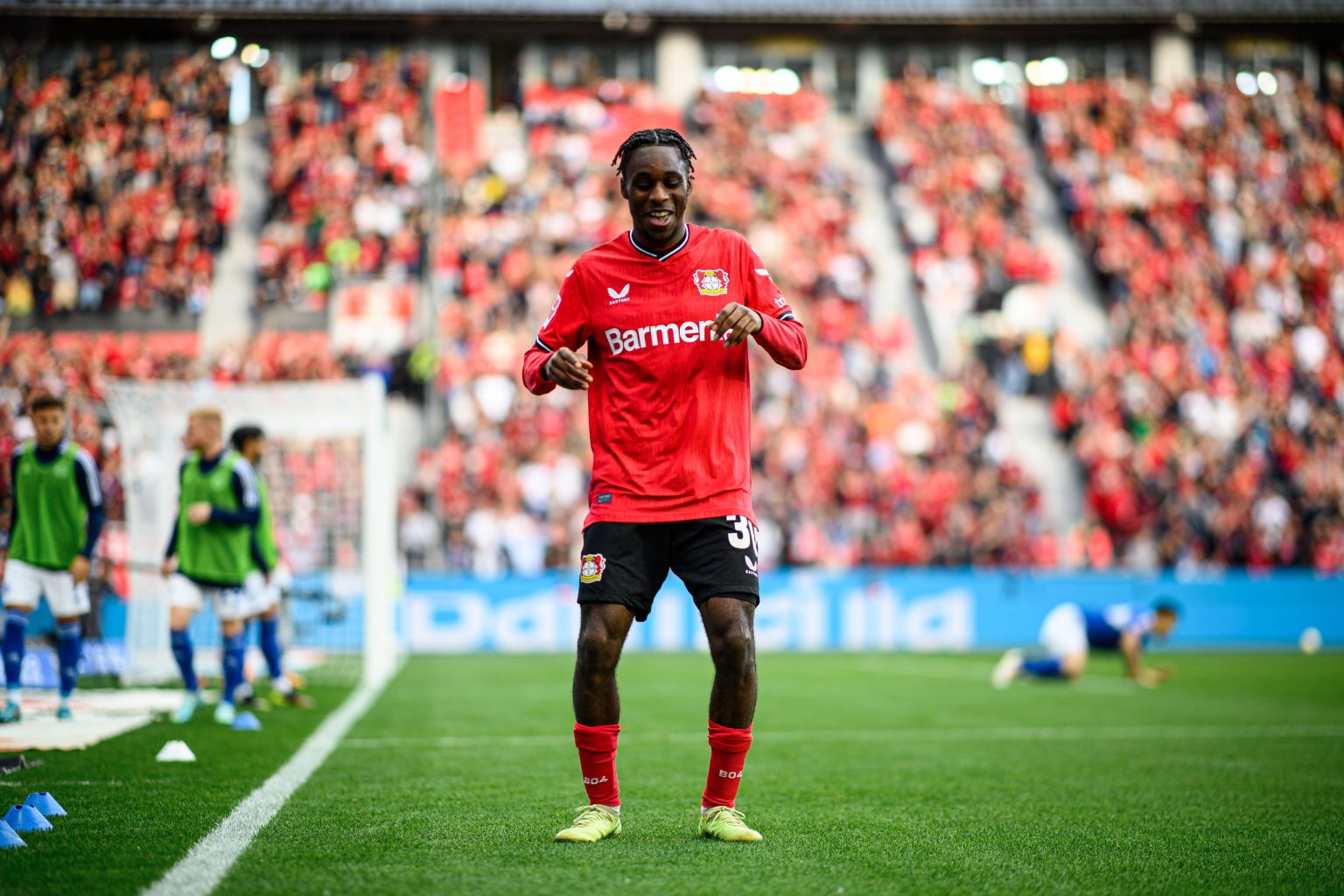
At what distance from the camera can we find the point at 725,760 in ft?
15.5

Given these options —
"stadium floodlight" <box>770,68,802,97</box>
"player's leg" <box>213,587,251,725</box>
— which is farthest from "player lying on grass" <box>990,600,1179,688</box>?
"stadium floodlight" <box>770,68,802,97</box>

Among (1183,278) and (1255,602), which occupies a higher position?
(1183,278)

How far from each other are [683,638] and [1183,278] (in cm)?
1244

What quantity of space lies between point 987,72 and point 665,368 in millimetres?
28418

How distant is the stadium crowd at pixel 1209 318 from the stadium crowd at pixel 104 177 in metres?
14.3

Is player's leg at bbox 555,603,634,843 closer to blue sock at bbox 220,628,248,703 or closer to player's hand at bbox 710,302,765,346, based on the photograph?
player's hand at bbox 710,302,765,346

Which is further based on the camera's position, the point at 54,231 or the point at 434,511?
the point at 434,511

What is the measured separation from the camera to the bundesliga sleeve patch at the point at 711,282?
482cm

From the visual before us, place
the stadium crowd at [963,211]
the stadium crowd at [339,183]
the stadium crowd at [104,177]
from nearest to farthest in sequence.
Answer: the stadium crowd at [104,177]
the stadium crowd at [339,183]
the stadium crowd at [963,211]

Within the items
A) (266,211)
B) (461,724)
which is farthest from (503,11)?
(461,724)

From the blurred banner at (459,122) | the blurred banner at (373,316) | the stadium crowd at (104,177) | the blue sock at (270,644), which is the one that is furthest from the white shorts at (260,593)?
the blurred banner at (459,122)

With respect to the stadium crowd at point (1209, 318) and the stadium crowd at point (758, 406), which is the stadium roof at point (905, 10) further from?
the stadium crowd at point (758, 406)

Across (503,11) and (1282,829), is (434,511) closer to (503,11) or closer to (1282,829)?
(503,11)

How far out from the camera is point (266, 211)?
75.0ft
